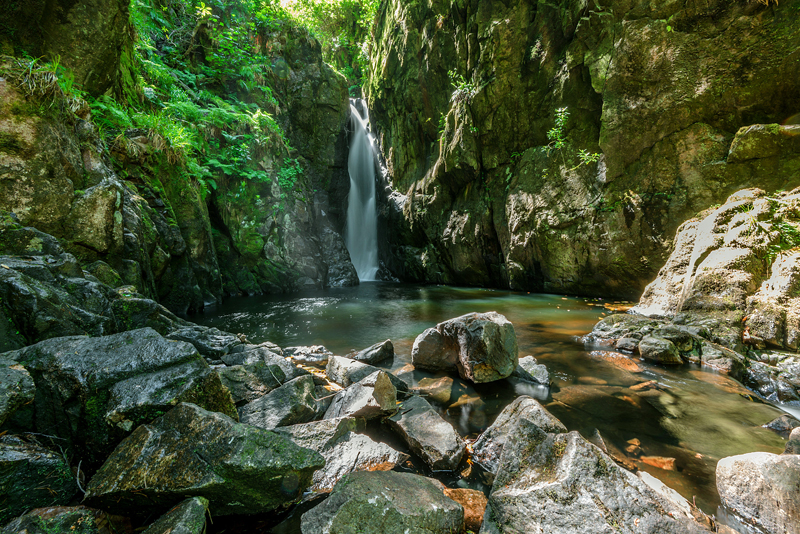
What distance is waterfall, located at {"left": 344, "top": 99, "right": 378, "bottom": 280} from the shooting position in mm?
20391

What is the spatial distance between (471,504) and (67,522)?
208 centimetres

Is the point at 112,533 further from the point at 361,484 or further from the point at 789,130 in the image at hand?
the point at 789,130

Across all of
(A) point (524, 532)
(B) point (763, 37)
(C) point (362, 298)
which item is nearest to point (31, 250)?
(A) point (524, 532)

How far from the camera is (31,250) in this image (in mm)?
3033

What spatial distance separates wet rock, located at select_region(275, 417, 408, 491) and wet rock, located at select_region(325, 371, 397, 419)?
207 millimetres

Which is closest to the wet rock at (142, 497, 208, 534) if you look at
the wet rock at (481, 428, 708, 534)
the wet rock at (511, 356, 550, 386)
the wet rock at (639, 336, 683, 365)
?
the wet rock at (481, 428, 708, 534)

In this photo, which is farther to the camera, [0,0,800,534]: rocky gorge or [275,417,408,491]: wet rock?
[275,417,408,491]: wet rock

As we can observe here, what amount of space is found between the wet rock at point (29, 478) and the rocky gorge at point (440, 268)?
11mm

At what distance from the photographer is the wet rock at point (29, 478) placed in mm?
1329

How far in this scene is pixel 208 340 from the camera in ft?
14.8

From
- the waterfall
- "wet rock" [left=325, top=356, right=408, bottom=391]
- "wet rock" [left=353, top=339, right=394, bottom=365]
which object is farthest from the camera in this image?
the waterfall

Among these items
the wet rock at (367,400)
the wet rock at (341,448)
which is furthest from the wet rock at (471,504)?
the wet rock at (367,400)

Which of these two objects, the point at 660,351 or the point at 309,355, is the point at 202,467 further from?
the point at 660,351

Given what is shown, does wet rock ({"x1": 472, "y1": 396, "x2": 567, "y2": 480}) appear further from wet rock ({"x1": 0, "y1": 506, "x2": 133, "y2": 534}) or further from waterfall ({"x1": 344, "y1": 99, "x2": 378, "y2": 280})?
waterfall ({"x1": 344, "y1": 99, "x2": 378, "y2": 280})
